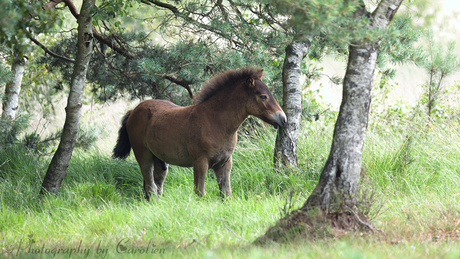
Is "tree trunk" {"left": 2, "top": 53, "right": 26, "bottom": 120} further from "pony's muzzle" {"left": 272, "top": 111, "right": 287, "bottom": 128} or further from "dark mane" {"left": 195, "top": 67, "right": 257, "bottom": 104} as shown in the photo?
"pony's muzzle" {"left": 272, "top": 111, "right": 287, "bottom": 128}

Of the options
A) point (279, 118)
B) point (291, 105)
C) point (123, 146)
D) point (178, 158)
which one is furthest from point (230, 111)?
point (123, 146)

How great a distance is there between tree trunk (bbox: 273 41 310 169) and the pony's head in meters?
0.92

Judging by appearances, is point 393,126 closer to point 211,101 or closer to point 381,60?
point 381,60

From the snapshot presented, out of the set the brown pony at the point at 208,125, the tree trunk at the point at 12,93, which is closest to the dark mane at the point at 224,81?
the brown pony at the point at 208,125

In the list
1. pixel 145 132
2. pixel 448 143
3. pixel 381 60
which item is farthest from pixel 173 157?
pixel 448 143

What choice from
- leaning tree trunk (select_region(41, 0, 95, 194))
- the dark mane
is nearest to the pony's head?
the dark mane

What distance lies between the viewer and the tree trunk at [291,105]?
5188 mm

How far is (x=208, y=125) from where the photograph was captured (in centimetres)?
448

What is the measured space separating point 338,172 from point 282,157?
1.95 meters

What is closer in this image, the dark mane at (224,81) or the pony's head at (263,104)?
the pony's head at (263,104)

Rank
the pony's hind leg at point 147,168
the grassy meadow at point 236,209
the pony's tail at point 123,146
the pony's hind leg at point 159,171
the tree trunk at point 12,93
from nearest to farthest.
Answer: the grassy meadow at point 236,209 → the pony's hind leg at point 147,168 → the pony's hind leg at point 159,171 → the pony's tail at point 123,146 → the tree trunk at point 12,93

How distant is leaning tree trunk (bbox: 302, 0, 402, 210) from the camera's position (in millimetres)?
3227

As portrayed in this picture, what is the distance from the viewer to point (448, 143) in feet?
19.2

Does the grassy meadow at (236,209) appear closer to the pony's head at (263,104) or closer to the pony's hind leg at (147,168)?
the pony's hind leg at (147,168)
